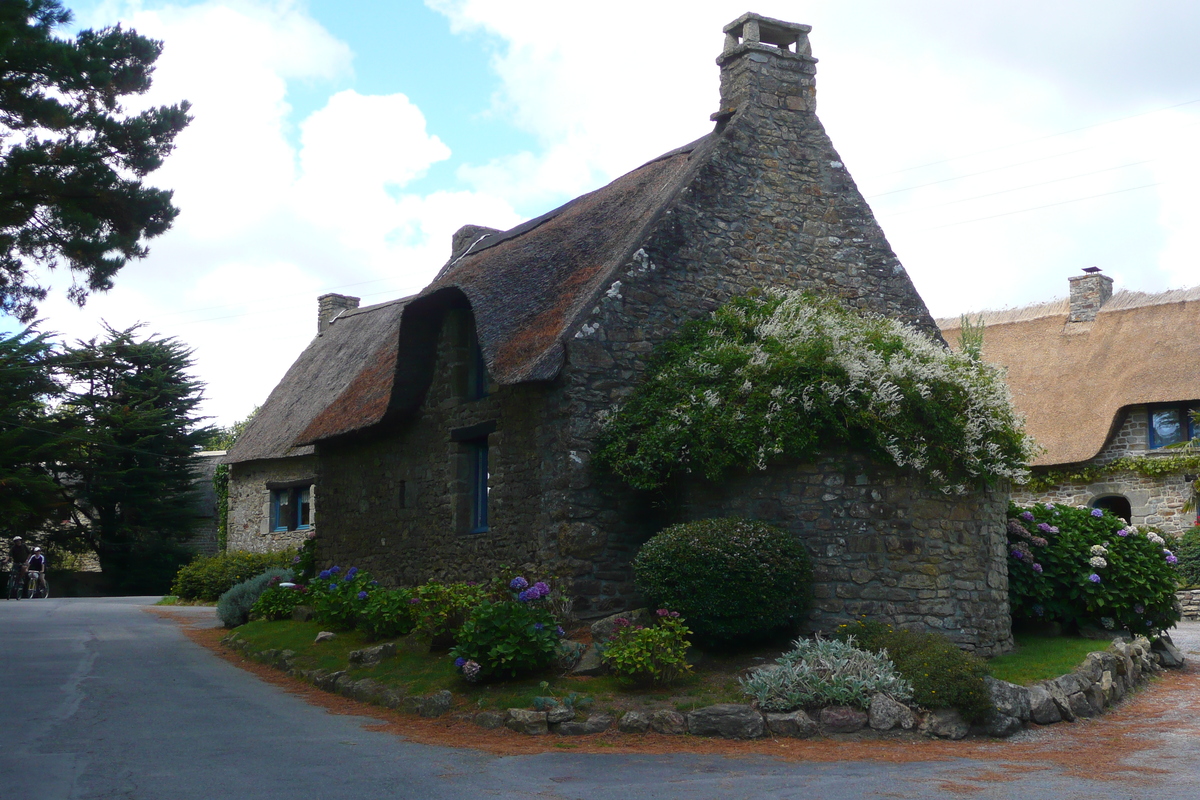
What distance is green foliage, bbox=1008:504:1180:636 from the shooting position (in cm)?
1175

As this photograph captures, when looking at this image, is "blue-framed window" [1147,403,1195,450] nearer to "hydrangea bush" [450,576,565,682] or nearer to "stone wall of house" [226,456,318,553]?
"hydrangea bush" [450,576,565,682]

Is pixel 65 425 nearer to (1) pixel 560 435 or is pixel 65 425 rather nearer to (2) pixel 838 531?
(1) pixel 560 435

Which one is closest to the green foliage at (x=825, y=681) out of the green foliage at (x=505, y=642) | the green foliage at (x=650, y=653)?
the green foliage at (x=650, y=653)

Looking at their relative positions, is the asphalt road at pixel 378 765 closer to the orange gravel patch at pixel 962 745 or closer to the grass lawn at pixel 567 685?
the orange gravel patch at pixel 962 745

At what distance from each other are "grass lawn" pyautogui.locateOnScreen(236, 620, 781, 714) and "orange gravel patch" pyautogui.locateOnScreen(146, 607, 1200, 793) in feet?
1.32

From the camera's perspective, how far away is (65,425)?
1277 inches

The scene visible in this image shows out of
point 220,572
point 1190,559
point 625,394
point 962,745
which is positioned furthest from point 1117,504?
point 220,572

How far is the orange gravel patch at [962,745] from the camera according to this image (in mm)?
7398

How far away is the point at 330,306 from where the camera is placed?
1175 inches

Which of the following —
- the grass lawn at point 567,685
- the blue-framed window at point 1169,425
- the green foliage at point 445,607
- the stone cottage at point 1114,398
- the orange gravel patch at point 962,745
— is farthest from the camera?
the blue-framed window at point 1169,425

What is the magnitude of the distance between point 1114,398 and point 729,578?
1584cm

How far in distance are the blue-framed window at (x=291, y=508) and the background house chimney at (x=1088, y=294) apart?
19.1m

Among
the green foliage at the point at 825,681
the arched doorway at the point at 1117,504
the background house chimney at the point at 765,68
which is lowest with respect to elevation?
the green foliage at the point at 825,681

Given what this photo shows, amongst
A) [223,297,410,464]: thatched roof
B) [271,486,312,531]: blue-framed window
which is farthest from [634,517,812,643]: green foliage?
[271,486,312,531]: blue-framed window
